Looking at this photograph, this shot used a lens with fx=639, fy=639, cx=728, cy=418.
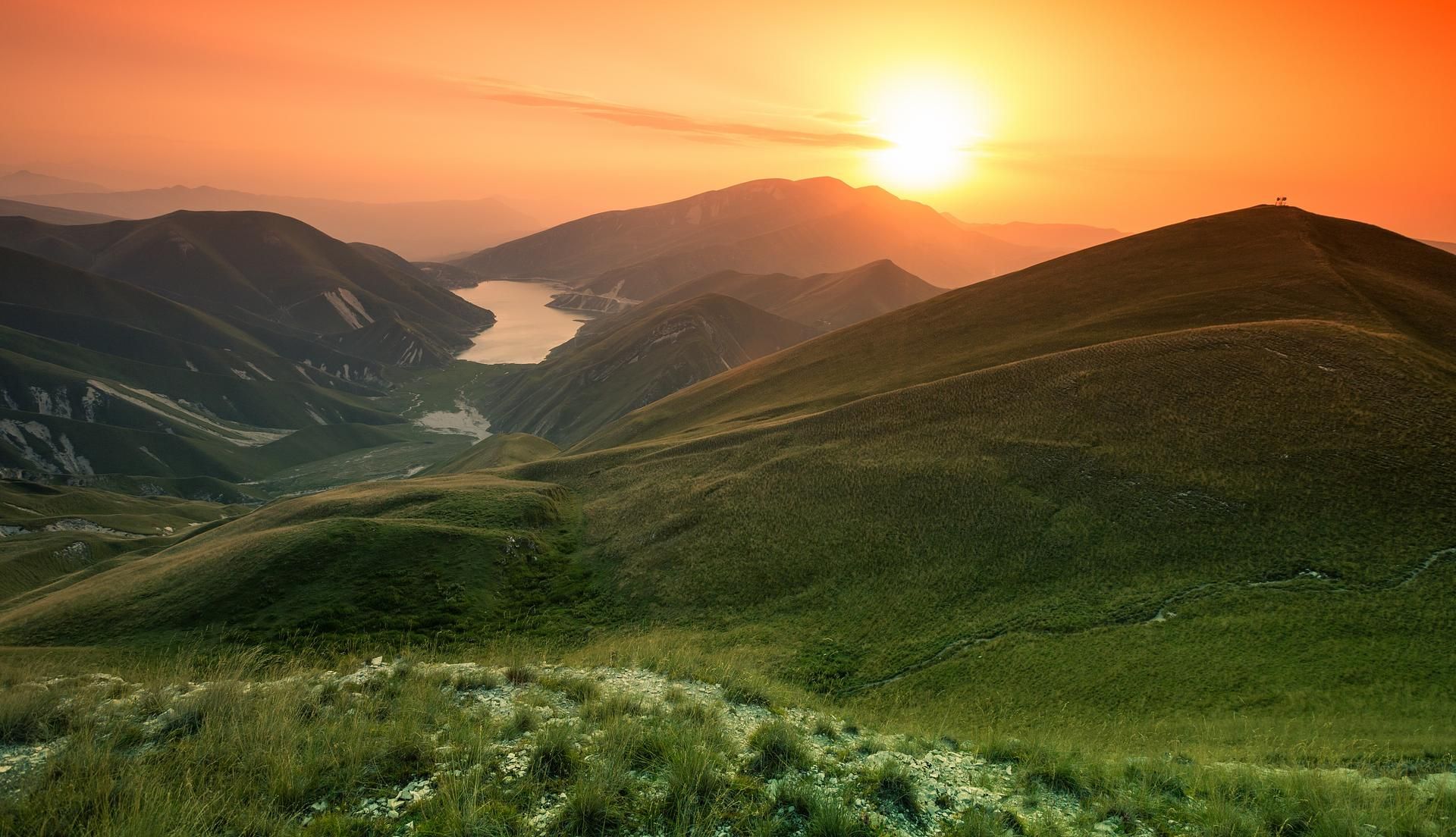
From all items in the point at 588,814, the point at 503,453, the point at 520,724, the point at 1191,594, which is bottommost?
the point at 503,453

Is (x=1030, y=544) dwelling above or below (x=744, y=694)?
above

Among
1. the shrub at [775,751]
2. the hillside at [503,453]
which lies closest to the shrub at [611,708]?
the shrub at [775,751]

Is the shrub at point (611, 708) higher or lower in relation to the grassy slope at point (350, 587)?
higher

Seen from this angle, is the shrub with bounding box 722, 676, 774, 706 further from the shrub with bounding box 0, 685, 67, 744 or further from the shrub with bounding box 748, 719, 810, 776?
the shrub with bounding box 0, 685, 67, 744

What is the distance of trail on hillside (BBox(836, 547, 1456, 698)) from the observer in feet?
81.1

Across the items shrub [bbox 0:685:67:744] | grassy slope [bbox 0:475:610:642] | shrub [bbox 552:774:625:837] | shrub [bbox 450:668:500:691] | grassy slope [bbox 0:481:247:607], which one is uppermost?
shrub [bbox 552:774:625:837]

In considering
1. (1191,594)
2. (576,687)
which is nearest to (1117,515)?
(1191,594)

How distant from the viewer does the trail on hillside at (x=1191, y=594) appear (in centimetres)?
2471

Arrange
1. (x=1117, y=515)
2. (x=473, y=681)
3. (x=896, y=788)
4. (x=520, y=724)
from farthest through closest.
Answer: (x=1117, y=515)
(x=473, y=681)
(x=520, y=724)
(x=896, y=788)

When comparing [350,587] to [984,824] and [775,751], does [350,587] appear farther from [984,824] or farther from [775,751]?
[984,824]

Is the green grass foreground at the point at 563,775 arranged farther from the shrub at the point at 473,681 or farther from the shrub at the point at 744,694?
the shrub at the point at 744,694

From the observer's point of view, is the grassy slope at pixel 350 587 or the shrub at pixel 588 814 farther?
the grassy slope at pixel 350 587

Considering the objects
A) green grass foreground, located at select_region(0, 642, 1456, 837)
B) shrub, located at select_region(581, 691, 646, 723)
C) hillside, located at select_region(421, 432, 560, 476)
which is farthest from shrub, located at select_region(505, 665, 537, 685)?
hillside, located at select_region(421, 432, 560, 476)

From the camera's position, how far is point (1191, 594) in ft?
86.7
